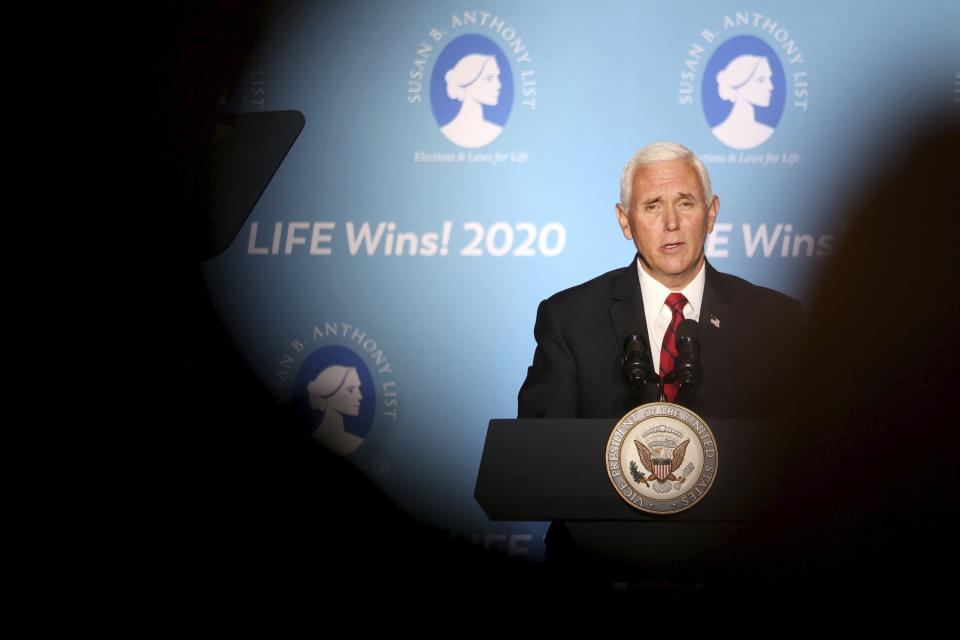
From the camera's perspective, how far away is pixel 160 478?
8.63 ft

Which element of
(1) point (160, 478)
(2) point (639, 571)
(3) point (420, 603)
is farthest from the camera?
(1) point (160, 478)

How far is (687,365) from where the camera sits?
230cm

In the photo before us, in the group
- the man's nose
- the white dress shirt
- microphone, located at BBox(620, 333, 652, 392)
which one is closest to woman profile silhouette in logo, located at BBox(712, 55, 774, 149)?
the man's nose

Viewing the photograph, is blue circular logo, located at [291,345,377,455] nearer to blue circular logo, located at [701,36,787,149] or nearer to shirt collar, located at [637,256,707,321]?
shirt collar, located at [637,256,707,321]

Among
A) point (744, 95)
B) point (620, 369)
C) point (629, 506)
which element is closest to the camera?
point (629, 506)

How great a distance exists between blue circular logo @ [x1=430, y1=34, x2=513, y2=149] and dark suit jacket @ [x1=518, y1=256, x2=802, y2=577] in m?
0.54

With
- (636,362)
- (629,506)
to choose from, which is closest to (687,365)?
(636,362)

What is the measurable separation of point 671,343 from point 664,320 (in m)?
0.07

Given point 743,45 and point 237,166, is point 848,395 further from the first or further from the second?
point 237,166

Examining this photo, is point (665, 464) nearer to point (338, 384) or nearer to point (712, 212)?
point (712, 212)

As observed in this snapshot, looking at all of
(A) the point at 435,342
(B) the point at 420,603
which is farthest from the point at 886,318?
(B) the point at 420,603

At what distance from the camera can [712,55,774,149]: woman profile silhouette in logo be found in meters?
2.57

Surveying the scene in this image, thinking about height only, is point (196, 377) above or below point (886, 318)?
below

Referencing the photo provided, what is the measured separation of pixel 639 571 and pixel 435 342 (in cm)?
84
